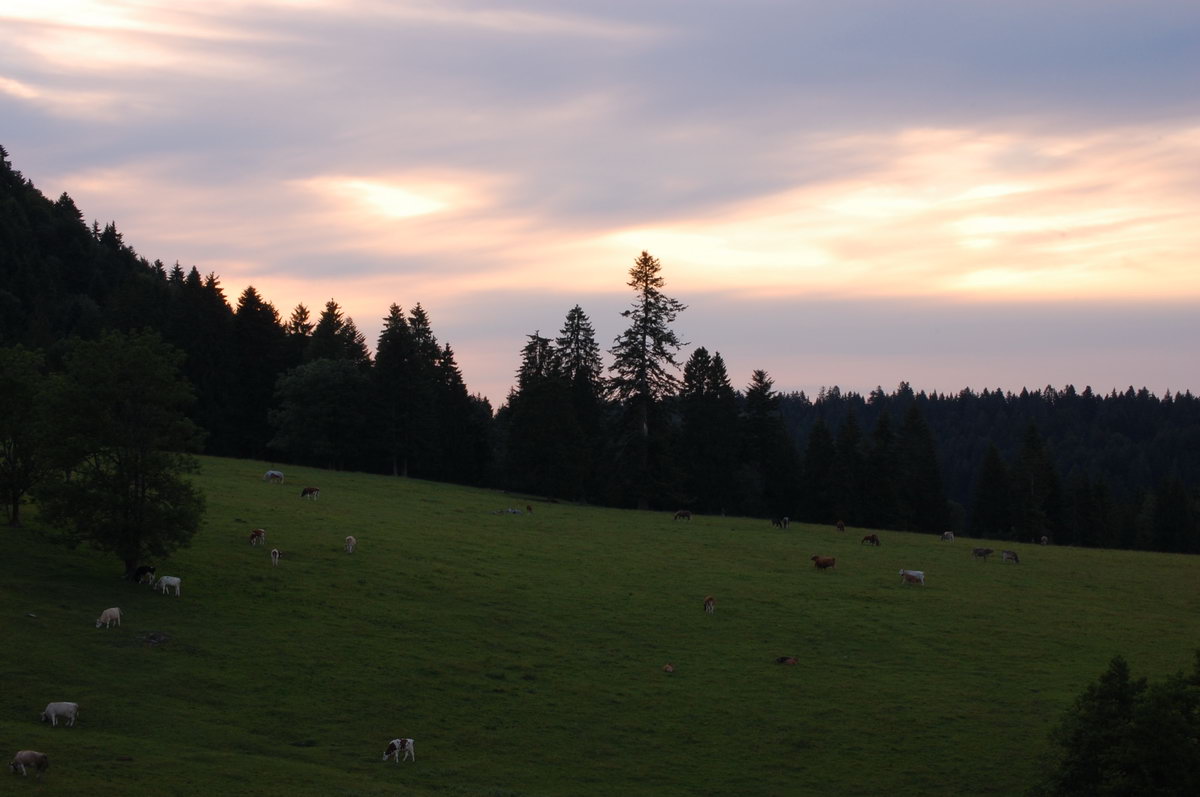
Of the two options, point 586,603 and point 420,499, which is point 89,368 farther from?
point 420,499

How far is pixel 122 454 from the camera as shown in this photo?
137 feet

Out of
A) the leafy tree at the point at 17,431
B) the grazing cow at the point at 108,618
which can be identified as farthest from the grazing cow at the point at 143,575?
the leafy tree at the point at 17,431

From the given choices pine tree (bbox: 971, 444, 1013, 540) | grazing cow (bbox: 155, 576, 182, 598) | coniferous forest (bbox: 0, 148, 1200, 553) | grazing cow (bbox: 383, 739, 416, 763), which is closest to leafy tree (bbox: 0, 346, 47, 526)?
grazing cow (bbox: 155, 576, 182, 598)

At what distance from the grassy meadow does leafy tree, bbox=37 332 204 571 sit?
2192mm

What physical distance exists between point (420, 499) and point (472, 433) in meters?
36.1

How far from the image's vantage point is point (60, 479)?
4119 centimetres

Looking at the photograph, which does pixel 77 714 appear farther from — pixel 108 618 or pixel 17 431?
pixel 17 431

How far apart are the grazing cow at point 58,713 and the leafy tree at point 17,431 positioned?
61.4 feet

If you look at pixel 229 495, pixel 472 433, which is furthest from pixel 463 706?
pixel 472 433

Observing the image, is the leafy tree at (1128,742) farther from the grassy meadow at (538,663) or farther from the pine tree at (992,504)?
the pine tree at (992,504)

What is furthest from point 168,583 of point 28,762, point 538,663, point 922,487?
point 922,487

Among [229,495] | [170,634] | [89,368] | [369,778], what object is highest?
[89,368]

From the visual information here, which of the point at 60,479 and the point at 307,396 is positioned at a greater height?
the point at 307,396

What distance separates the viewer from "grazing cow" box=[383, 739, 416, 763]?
1142 inches
